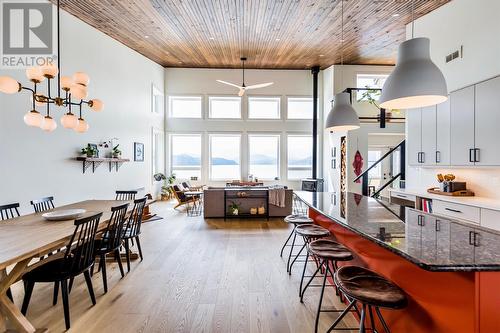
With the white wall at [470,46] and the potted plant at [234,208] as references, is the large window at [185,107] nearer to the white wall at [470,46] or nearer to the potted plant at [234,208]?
the potted plant at [234,208]

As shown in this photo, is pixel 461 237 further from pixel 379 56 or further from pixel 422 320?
pixel 379 56

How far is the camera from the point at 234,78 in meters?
9.06

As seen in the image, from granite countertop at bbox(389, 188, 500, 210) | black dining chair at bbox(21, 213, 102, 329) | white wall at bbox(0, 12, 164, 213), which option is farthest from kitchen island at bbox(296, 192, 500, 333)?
white wall at bbox(0, 12, 164, 213)

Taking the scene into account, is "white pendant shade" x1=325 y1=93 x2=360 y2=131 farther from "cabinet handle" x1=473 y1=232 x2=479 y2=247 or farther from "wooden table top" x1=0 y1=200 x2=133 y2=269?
"wooden table top" x1=0 y1=200 x2=133 y2=269

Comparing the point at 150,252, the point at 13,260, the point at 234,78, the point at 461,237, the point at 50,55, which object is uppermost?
the point at 234,78

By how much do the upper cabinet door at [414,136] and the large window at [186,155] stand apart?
6.73m

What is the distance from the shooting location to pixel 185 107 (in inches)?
366

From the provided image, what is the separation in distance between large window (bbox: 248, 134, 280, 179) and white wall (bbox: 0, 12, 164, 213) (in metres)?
3.60

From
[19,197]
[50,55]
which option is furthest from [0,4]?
[19,197]

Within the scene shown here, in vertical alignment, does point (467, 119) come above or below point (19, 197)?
above

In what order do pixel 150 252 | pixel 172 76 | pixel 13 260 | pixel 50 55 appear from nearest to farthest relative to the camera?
pixel 13 260
pixel 150 252
pixel 50 55
pixel 172 76

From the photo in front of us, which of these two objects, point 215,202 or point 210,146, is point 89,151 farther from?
point 210,146

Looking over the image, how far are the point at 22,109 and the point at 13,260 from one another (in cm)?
307

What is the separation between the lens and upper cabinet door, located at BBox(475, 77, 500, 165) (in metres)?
3.15
